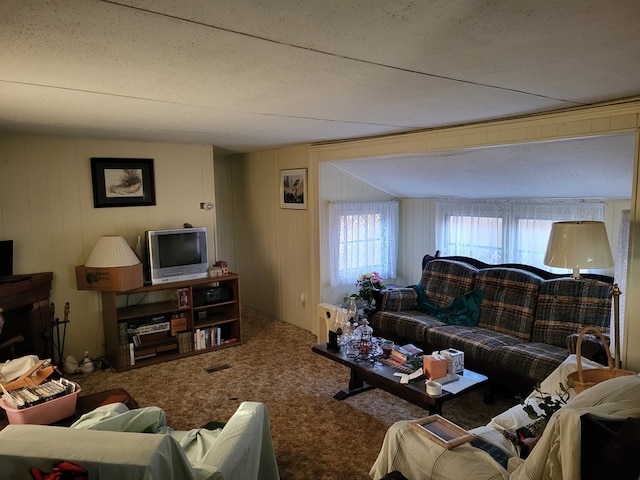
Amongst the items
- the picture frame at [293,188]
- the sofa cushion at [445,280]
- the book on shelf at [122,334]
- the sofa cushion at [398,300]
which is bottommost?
the book on shelf at [122,334]

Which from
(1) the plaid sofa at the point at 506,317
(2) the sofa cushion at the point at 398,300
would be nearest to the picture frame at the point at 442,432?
(1) the plaid sofa at the point at 506,317

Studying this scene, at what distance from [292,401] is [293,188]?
8.31ft

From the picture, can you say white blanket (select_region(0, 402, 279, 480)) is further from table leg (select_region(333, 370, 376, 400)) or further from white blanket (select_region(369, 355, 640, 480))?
table leg (select_region(333, 370, 376, 400))

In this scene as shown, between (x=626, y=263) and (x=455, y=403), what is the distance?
5.18 ft

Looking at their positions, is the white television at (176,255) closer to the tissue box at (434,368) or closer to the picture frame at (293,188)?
the picture frame at (293,188)

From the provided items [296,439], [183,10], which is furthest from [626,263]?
[183,10]

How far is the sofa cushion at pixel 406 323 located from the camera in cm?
400

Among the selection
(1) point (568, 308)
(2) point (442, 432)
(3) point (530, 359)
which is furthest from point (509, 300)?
(2) point (442, 432)

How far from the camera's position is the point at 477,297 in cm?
418

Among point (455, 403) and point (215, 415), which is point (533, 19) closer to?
point (455, 403)

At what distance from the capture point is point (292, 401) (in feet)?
11.5

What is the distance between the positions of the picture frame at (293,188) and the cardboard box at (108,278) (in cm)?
187

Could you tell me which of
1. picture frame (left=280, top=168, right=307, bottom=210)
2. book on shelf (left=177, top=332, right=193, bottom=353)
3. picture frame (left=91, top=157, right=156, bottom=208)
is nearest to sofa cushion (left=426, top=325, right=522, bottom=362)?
picture frame (left=280, top=168, right=307, bottom=210)

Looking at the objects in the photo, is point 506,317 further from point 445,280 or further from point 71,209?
point 71,209
